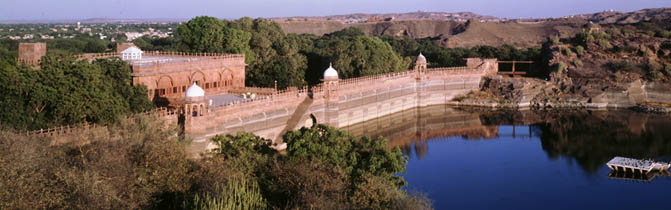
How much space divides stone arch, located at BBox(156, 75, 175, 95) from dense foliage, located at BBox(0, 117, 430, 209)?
421 inches

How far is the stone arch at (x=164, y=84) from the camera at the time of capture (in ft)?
125

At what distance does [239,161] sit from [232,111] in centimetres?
1000

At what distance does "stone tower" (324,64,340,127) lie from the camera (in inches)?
1661

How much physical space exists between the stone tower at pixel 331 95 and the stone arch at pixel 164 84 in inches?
365

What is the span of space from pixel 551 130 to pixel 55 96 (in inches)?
1263

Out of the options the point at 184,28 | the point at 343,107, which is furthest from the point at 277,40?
the point at 343,107

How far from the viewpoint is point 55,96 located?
92.2 feet

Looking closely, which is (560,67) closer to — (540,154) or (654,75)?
(654,75)

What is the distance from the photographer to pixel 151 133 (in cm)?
2548

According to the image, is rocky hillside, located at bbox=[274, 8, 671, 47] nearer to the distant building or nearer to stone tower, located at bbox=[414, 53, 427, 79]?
stone tower, located at bbox=[414, 53, 427, 79]

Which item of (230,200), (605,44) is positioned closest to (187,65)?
(230,200)

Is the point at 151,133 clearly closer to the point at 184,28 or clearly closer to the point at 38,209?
the point at 38,209

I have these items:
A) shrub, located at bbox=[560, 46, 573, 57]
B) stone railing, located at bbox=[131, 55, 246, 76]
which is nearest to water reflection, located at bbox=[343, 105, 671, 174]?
stone railing, located at bbox=[131, 55, 246, 76]

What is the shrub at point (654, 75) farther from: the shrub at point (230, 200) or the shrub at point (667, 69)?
the shrub at point (230, 200)
